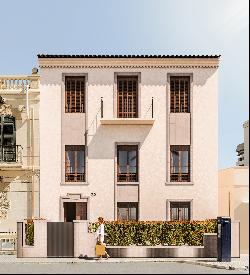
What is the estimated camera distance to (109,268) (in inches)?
900

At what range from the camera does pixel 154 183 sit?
3123 centimetres

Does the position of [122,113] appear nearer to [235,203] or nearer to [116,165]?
[116,165]

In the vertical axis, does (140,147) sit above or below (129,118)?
below

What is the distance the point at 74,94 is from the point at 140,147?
4995mm

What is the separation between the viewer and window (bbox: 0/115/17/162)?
105 feet

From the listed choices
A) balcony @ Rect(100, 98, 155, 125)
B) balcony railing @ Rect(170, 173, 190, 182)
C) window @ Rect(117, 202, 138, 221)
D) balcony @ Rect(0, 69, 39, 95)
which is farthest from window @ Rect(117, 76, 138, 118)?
window @ Rect(117, 202, 138, 221)

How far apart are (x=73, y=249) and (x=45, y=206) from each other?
5355mm

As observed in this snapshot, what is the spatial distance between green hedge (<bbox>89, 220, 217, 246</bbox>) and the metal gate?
1.90 m

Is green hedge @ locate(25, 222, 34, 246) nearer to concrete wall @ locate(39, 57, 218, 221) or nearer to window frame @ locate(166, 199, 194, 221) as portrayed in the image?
concrete wall @ locate(39, 57, 218, 221)

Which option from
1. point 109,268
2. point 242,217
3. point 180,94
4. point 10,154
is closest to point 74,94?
point 10,154

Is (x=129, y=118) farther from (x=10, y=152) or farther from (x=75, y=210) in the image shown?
(x=10, y=152)

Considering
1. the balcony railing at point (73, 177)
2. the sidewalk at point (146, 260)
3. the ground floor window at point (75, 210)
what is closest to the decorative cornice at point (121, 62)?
the balcony railing at point (73, 177)

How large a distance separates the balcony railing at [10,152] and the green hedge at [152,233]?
7334 millimetres

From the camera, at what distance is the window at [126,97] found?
3172cm
